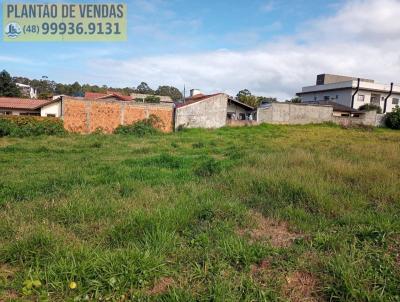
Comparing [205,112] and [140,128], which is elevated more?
[205,112]

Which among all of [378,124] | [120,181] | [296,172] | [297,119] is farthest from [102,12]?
[378,124]

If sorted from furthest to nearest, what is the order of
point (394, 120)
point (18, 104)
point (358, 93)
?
point (358, 93) < point (394, 120) < point (18, 104)

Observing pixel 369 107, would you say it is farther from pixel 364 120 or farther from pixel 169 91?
pixel 169 91

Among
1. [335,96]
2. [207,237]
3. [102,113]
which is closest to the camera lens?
[207,237]

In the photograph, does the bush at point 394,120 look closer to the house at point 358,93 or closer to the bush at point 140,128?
the house at point 358,93

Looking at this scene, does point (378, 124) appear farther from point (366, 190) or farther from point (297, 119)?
point (366, 190)

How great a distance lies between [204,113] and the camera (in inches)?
953

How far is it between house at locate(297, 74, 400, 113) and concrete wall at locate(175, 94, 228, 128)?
25610 mm

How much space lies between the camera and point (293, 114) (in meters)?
29.1

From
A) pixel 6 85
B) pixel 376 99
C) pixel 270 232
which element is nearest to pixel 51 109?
pixel 6 85

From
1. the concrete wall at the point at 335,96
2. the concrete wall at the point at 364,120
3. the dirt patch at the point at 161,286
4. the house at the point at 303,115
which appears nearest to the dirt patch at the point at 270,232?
the dirt patch at the point at 161,286

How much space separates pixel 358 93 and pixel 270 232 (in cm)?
4515

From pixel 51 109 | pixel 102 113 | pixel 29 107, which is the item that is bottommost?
pixel 102 113

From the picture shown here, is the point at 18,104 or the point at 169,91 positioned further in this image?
the point at 169,91
